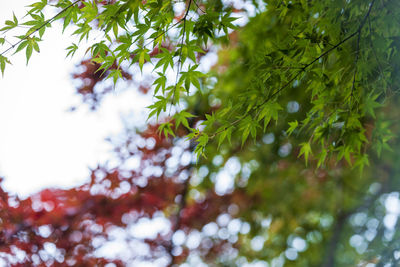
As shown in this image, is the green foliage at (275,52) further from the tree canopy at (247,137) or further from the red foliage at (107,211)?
the red foliage at (107,211)

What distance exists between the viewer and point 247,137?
125 inches

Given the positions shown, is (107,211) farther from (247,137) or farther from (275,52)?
(275,52)

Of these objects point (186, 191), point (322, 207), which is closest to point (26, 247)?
point (186, 191)

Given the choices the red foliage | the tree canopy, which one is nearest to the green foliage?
the tree canopy

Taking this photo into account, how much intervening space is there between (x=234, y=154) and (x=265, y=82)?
2.48 m

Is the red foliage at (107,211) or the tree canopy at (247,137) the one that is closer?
the tree canopy at (247,137)

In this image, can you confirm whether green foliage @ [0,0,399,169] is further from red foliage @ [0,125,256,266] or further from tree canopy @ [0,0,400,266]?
red foliage @ [0,125,256,266]

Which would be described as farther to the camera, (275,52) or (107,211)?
(107,211)

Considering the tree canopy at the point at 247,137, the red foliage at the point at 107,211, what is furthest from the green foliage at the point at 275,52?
the red foliage at the point at 107,211

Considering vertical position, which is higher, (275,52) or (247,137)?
(247,137)

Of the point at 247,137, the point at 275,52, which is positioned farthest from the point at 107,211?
the point at 275,52

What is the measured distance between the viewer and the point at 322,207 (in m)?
4.27

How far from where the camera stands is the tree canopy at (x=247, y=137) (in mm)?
1281

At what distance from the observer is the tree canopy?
128cm
